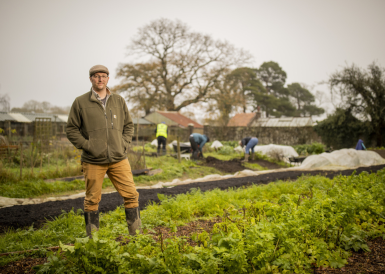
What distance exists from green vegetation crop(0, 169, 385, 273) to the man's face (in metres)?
A: 1.44

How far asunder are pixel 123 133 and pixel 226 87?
3061 centimetres

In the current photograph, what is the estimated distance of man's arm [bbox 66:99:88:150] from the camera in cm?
260

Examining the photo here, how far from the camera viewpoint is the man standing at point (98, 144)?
8.64 ft

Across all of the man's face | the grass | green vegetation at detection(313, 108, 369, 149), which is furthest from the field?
green vegetation at detection(313, 108, 369, 149)

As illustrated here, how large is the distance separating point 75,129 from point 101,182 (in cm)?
61

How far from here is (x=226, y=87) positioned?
32531 millimetres

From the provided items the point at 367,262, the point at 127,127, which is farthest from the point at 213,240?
the point at 127,127

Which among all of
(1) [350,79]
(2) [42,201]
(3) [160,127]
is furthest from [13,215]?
(1) [350,79]

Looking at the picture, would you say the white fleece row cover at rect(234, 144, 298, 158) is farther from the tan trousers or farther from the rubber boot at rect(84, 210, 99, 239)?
the rubber boot at rect(84, 210, 99, 239)

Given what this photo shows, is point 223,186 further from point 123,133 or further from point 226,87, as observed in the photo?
point 226,87

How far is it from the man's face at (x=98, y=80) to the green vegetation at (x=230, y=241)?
56.8 inches

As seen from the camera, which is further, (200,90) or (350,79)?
(200,90)

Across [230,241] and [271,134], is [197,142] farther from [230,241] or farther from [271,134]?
[271,134]

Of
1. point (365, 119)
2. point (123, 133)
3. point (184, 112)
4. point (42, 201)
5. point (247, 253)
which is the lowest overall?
point (42, 201)
